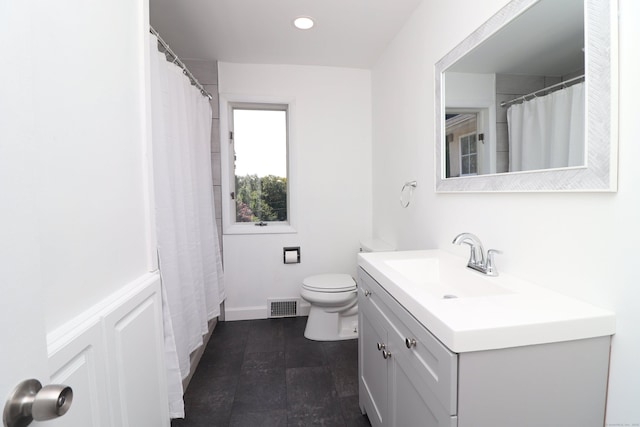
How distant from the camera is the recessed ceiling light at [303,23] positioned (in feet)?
6.23

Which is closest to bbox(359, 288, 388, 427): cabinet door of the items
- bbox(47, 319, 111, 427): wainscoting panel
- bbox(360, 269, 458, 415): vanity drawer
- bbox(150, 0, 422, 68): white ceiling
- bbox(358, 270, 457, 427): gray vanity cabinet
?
bbox(358, 270, 457, 427): gray vanity cabinet

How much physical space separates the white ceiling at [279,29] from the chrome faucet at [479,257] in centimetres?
147

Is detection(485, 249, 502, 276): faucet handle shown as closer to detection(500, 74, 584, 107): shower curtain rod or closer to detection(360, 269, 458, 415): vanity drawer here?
detection(360, 269, 458, 415): vanity drawer

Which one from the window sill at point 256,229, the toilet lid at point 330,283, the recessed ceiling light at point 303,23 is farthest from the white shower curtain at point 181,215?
the recessed ceiling light at point 303,23

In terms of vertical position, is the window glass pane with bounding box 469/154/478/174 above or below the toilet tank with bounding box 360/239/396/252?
above

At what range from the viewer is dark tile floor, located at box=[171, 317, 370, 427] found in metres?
1.52

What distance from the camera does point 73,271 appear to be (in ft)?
2.39

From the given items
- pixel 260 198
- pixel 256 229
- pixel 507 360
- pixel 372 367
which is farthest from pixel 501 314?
pixel 260 198

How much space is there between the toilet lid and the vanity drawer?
3.39 feet

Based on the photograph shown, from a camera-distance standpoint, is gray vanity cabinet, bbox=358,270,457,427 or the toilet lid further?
the toilet lid

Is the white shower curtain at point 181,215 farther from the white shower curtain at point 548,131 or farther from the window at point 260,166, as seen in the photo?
the white shower curtain at point 548,131

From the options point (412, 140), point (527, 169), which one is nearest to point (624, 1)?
point (527, 169)

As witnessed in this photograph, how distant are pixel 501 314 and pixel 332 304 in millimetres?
1570

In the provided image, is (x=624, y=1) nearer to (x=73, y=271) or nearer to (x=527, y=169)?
(x=527, y=169)
